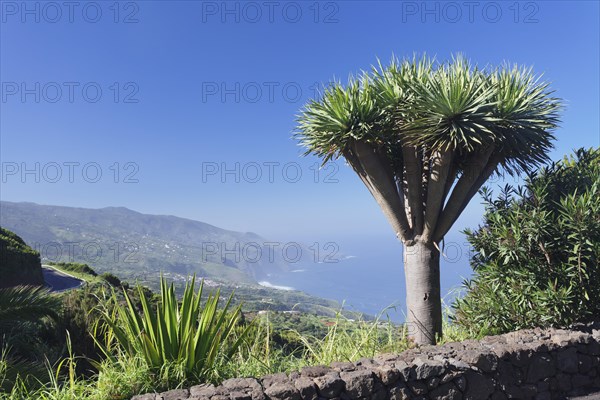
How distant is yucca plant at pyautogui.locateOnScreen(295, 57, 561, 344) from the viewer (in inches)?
240

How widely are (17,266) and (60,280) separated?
32.0ft

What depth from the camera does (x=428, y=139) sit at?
6074 millimetres

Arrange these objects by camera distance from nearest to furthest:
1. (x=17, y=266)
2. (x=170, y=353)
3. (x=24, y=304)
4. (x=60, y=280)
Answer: (x=170, y=353) → (x=24, y=304) → (x=17, y=266) → (x=60, y=280)

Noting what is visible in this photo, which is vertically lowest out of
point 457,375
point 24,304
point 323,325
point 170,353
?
point 457,375

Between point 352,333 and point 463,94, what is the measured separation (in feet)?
12.5

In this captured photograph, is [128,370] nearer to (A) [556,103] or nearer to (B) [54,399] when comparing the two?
(B) [54,399]

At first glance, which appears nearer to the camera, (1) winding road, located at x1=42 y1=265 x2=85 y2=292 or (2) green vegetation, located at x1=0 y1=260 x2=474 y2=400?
(2) green vegetation, located at x1=0 y1=260 x2=474 y2=400

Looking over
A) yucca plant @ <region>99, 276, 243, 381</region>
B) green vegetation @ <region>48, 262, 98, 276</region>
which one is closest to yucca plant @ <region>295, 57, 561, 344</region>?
yucca plant @ <region>99, 276, 243, 381</region>

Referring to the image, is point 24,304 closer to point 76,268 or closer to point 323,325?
point 323,325

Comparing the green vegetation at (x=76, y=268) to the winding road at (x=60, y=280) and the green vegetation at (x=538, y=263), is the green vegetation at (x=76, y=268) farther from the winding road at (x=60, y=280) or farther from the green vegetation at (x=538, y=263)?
the green vegetation at (x=538, y=263)

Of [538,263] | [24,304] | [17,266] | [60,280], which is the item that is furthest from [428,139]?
[60,280]

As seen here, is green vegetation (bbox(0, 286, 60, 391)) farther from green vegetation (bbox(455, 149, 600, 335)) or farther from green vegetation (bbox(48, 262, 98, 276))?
green vegetation (bbox(48, 262, 98, 276))

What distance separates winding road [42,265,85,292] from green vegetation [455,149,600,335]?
26.1 metres

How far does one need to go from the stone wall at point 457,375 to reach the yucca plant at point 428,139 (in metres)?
1.46
